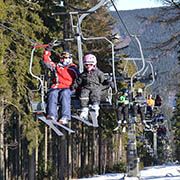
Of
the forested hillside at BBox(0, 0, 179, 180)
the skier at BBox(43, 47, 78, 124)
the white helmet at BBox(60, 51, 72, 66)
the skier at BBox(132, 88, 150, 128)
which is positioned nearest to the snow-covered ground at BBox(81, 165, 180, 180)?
the forested hillside at BBox(0, 0, 179, 180)

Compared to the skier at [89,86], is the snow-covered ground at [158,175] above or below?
below

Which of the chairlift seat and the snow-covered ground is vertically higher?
the chairlift seat

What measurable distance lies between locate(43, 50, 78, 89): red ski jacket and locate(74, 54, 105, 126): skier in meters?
0.15

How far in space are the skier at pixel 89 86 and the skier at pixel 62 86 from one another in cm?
20

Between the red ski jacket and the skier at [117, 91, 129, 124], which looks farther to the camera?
the skier at [117, 91, 129, 124]

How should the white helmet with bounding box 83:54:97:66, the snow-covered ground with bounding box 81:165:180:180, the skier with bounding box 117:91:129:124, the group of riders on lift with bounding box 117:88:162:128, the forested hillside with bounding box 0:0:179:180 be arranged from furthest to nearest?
1. the snow-covered ground with bounding box 81:165:180:180
2. the forested hillside with bounding box 0:0:179:180
3. the skier with bounding box 117:91:129:124
4. the group of riders on lift with bounding box 117:88:162:128
5. the white helmet with bounding box 83:54:97:66

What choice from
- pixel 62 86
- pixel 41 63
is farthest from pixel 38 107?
pixel 41 63

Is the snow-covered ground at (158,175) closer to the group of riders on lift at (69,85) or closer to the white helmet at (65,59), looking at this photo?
the group of riders on lift at (69,85)

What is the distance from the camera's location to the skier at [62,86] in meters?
11.3

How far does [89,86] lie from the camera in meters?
11.3

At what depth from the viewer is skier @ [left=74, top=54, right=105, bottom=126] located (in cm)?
1125

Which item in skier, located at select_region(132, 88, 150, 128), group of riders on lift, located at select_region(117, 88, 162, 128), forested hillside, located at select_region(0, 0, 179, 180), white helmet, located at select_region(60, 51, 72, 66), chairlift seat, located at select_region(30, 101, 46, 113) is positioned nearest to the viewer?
white helmet, located at select_region(60, 51, 72, 66)

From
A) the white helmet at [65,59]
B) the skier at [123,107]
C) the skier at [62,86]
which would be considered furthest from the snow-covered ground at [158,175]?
the white helmet at [65,59]

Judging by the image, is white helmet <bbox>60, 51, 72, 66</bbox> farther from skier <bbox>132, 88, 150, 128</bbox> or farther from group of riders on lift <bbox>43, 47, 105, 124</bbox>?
skier <bbox>132, 88, 150, 128</bbox>
